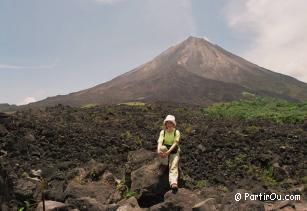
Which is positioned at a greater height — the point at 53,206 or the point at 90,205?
the point at 53,206

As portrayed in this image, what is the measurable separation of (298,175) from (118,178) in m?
6.75

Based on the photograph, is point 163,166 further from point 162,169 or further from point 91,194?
point 91,194

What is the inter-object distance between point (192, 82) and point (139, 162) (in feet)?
211

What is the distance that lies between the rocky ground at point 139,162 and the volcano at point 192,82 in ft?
103

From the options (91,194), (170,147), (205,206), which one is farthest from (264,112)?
(205,206)

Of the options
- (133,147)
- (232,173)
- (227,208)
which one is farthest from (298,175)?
(227,208)

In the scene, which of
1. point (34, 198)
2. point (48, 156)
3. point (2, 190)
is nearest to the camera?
point (2, 190)

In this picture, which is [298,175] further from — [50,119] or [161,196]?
[50,119]

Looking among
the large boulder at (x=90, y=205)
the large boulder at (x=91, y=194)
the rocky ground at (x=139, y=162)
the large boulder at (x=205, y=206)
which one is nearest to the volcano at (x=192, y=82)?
the rocky ground at (x=139, y=162)

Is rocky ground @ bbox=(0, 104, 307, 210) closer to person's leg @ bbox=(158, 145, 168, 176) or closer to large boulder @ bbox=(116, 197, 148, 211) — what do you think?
large boulder @ bbox=(116, 197, 148, 211)

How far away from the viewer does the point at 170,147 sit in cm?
1073

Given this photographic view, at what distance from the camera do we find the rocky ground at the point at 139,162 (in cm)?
1088

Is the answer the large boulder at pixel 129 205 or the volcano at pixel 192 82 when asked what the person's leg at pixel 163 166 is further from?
the volcano at pixel 192 82

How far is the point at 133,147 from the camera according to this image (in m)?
18.8
